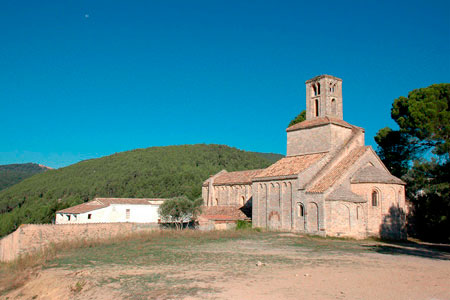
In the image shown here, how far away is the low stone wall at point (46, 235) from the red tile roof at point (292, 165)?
12.7 metres

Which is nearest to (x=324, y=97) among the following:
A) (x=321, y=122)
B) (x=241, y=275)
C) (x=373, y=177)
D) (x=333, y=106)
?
(x=333, y=106)

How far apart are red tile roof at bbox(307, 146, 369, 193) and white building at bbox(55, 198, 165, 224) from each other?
1887 centimetres

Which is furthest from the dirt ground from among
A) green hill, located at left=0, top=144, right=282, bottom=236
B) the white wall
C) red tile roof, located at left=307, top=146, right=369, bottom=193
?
green hill, located at left=0, top=144, right=282, bottom=236

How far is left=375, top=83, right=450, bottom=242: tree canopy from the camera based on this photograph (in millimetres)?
26805

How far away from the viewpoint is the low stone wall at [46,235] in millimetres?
22250

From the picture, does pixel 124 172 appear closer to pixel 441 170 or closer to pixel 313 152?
pixel 313 152

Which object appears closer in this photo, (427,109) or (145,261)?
(145,261)

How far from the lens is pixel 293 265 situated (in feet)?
48.6

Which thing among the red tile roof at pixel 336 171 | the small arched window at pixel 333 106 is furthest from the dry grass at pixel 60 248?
the small arched window at pixel 333 106

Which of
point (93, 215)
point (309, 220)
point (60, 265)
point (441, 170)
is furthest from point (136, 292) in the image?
point (93, 215)

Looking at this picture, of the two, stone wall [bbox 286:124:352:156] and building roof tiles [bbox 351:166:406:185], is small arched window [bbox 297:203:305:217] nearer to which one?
building roof tiles [bbox 351:166:406:185]

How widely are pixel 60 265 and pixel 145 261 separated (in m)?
3.74

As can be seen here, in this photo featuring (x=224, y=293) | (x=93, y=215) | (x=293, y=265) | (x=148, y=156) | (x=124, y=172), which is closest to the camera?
(x=224, y=293)

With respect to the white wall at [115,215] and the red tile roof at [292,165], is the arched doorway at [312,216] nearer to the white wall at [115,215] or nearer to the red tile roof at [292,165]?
the red tile roof at [292,165]
